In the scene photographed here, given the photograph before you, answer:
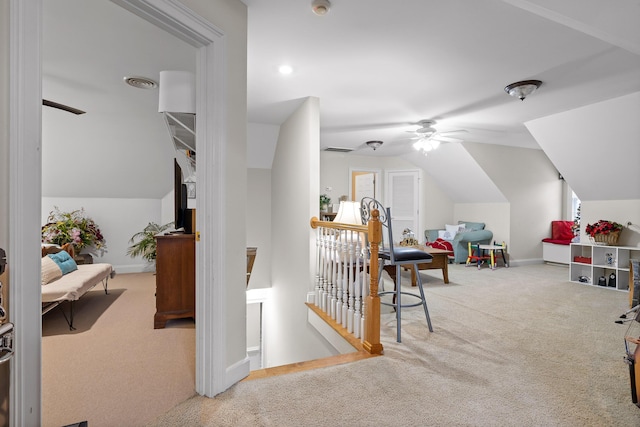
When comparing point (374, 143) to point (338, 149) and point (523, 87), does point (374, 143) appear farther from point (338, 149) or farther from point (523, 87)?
point (523, 87)

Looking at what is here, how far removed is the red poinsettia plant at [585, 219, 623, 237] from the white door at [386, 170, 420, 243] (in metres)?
3.17

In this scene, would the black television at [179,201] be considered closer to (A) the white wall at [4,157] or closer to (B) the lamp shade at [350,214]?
(B) the lamp shade at [350,214]

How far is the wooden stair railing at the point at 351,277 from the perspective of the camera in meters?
2.48

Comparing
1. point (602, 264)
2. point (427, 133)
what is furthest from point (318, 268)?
point (602, 264)

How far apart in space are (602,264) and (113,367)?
6.11m

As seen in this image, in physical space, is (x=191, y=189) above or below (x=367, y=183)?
below

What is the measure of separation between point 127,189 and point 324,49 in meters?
4.29

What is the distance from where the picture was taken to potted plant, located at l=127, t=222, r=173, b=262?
16.9 ft

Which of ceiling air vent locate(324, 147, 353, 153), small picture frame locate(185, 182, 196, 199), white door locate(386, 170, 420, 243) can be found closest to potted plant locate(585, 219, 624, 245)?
white door locate(386, 170, 420, 243)

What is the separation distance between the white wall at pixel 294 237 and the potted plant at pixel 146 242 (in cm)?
187

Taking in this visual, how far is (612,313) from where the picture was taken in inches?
137

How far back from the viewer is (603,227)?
15.2 ft

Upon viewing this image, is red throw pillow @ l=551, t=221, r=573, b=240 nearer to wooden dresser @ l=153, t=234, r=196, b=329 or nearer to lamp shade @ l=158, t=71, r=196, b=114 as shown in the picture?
wooden dresser @ l=153, t=234, r=196, b=329

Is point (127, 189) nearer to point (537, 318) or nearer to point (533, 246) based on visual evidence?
point (537, 318)
